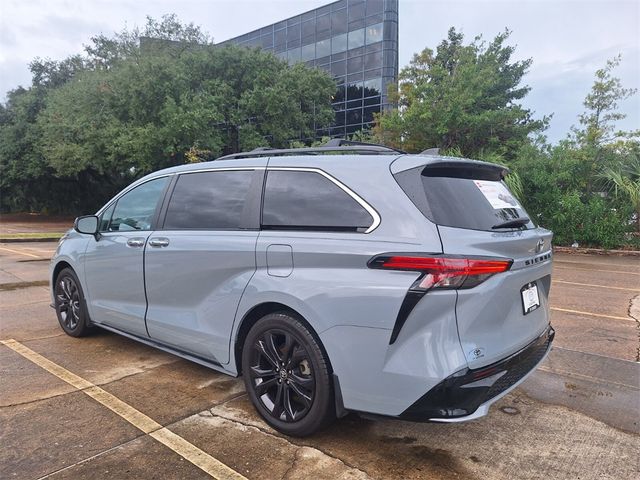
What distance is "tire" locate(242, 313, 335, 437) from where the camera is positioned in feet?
9.00

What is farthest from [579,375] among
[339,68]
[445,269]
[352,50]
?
[339,68]

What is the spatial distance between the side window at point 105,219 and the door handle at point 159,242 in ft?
3.07

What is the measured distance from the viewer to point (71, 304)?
4922 mm

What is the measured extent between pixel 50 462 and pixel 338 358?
5.65 feet

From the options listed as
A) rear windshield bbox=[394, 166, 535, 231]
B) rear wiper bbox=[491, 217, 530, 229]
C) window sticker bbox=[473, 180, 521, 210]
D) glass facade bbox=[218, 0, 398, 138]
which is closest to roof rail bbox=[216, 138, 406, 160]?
rear windshield bbox=[394, 166, 535, 231]

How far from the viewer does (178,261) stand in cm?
358

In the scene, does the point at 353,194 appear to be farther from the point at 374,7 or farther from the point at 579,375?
the point at 374,7

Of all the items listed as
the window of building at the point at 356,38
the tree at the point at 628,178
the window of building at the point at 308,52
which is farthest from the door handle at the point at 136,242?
the window of building at the point at 308,52

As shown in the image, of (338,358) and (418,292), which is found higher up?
(418,292)

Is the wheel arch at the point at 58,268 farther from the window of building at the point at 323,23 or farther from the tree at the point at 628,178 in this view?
the window of building at the point at 323,23

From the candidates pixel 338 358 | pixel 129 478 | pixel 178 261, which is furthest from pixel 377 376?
pixel 178 261

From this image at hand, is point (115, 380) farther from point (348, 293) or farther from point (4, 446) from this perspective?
point (348, 293)

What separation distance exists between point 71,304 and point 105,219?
108 centimetres

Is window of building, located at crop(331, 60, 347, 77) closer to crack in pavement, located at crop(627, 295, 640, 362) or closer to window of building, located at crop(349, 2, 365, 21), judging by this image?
window of building, located at crop(349, 2, 365, 21)
